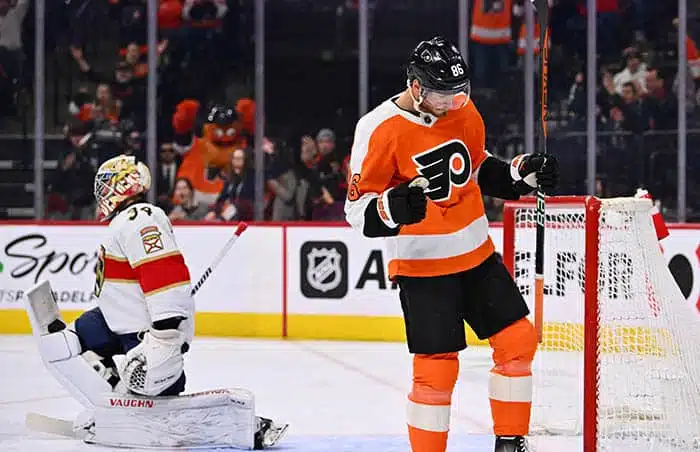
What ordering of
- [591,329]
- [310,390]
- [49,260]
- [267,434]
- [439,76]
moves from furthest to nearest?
[49,260], [310,390], [267,434], [591,329], [439,76]

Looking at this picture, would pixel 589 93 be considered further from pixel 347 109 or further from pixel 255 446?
pixel 255 446

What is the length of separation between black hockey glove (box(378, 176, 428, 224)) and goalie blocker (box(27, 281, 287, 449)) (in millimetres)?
1166

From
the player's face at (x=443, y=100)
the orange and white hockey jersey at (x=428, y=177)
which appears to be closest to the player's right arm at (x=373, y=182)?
the orange and white hockey jersey at (x=428, y=177)

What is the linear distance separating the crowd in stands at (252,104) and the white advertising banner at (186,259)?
0.81 metres

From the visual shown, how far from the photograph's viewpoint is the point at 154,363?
346cm

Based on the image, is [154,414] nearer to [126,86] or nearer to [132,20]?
[126,86]

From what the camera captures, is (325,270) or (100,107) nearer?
(325,270)

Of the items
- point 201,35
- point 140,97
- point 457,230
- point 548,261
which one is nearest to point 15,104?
point 140,97

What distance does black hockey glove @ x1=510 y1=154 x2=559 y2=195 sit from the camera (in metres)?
3.01

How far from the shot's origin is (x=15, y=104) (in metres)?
8.02

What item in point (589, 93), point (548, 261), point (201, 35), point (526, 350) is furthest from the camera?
point (201, 35)

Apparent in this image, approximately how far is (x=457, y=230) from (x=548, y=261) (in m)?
1.92

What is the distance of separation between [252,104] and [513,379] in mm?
5382

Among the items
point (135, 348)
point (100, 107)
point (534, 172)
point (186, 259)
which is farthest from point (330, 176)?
point (534, 172)
